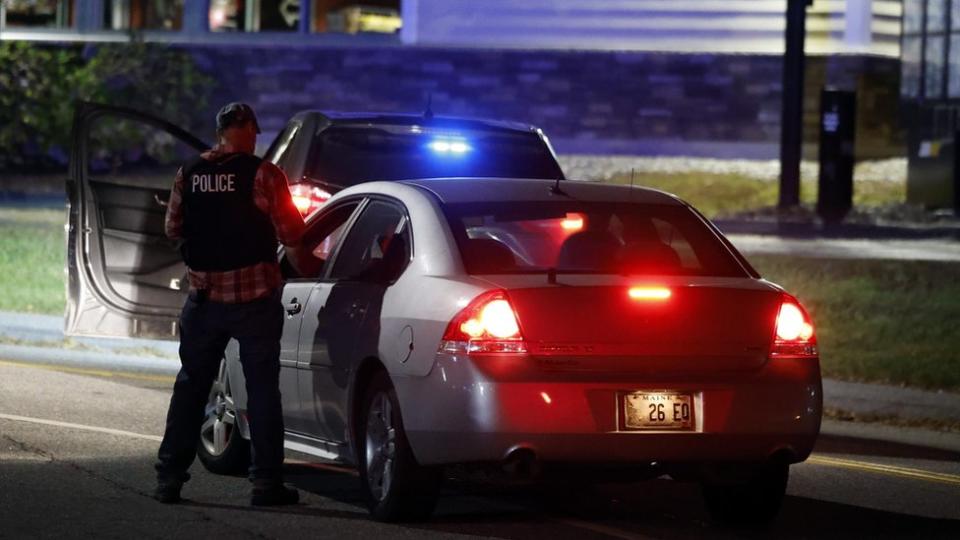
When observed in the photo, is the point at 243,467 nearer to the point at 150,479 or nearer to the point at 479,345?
the point at 150,479

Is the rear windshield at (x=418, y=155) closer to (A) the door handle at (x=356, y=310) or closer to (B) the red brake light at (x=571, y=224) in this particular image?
(B) the red brake light at (x=571, y=224)

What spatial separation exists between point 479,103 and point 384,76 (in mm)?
1552

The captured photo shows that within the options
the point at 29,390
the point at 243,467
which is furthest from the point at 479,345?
the point at 29,390

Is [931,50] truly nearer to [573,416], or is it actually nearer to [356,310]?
[356,310]

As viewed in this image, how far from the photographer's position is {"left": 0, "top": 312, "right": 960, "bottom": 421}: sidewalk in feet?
47.7

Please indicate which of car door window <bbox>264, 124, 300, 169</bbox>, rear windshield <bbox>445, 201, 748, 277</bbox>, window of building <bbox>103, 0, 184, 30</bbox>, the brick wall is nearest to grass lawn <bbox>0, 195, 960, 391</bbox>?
car door window <bbox>264, 124, 300, 169</bbox>

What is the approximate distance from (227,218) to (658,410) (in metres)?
2.11

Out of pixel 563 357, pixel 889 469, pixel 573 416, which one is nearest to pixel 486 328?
pixel 563 357

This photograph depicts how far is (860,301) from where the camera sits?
1992 cm

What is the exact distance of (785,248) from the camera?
23953 millimetres


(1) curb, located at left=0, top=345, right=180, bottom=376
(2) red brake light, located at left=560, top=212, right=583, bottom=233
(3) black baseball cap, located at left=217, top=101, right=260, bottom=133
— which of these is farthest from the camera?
(1) curb, located at left=0, top=345, right=180, bottom=376

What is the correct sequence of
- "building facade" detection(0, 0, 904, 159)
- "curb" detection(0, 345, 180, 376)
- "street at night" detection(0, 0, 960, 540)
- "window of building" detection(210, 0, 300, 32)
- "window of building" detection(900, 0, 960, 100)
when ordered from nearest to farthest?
"street at night" detection(0, 0, 960, 540)
"curb" detection(0, 345, 180, 376)
"window of building" detection(900, 0, 960, 100)
"building facade" detection(0, 0, 904, 159)
"window of building" detection(210, 0, 300, 32)

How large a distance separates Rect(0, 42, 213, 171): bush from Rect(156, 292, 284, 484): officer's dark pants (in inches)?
860

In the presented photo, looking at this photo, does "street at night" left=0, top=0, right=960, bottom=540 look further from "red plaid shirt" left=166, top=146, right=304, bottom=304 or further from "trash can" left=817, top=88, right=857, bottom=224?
"trash can" left=817, top=88, right=857, bottom=224
